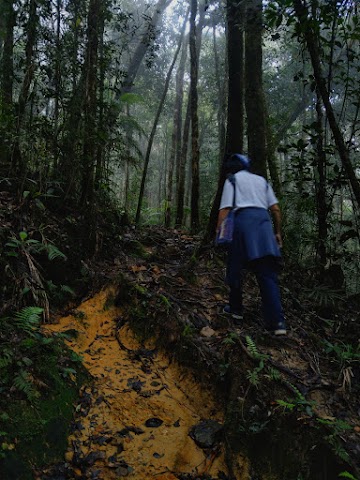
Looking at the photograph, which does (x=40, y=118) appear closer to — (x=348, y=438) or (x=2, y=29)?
(x=2, y=29)

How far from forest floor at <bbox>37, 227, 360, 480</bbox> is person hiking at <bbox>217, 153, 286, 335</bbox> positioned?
0.24 metres

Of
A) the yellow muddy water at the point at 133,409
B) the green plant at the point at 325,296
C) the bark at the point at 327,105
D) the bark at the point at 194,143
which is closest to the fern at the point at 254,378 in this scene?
the yellow muddy water at the point at 133,409

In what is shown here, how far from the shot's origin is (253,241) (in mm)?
4020

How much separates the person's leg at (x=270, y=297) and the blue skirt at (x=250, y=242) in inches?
3.6

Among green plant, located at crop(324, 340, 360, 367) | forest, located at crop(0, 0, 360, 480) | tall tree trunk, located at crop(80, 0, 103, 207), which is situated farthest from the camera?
tall tree trunk, located at crop(80, 0, 103, 207)

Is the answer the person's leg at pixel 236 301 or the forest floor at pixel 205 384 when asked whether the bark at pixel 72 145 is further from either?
the person's leg at pixel 236 301

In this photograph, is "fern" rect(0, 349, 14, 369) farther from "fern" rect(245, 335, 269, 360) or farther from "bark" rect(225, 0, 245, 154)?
"bark" rect(225, 0, 245, 154)

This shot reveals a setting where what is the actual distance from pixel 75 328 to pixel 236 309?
71.7 inches

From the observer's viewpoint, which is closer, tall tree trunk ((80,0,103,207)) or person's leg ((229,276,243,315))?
person's leg ((229,276,243,315))

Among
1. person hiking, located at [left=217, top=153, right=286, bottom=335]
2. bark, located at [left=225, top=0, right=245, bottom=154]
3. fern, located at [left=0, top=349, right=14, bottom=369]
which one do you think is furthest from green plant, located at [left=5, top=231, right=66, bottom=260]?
bark, located at [left=225, top=0, right=245, bottom=154]

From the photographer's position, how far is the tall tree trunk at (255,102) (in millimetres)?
6145

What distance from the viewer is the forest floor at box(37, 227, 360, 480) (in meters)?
2.72

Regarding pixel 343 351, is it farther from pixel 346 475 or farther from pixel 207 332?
pixel 346 475

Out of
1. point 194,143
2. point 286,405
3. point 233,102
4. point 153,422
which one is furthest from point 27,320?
point 194,143
